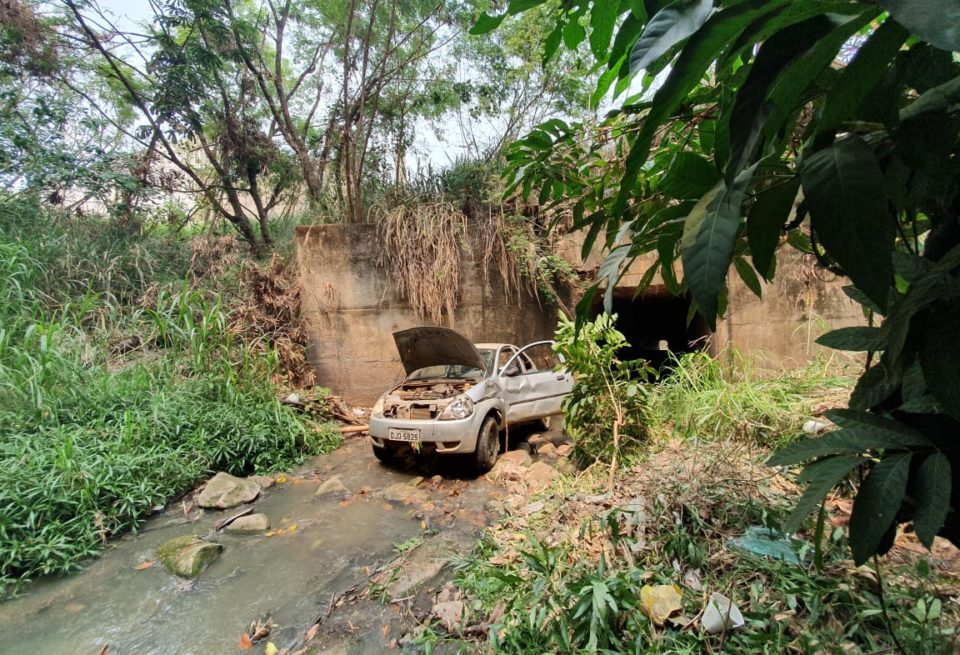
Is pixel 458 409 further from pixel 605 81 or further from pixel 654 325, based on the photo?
pixel 654 325

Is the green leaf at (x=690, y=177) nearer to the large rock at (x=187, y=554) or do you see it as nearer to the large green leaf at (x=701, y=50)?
the large green leaf at (x=701, y=50)

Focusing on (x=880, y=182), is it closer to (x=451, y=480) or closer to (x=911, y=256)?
(x=911, y=256)

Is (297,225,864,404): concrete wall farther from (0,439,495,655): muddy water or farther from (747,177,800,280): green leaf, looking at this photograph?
(747,177,800,280): green leaf

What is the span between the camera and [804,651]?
144 cm

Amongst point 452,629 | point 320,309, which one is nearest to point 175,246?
point 320,309

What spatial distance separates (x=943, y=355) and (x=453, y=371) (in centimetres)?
482

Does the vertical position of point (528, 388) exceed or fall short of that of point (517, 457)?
it exceeds it

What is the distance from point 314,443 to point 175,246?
503 cm

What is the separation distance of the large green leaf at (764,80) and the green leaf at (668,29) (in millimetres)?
78

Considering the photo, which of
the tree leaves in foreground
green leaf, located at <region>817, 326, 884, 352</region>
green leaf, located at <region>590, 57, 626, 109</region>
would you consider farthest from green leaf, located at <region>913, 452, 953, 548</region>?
green leaf, located at <region>590, 57, 626, 109</region>

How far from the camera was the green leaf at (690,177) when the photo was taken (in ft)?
2.59

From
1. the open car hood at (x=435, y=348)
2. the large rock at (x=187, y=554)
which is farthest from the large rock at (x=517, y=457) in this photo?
the large rock at (x=187, y=554)

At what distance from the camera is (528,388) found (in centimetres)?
546

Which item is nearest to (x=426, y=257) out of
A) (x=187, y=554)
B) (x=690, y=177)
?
(x=187, y=554)
